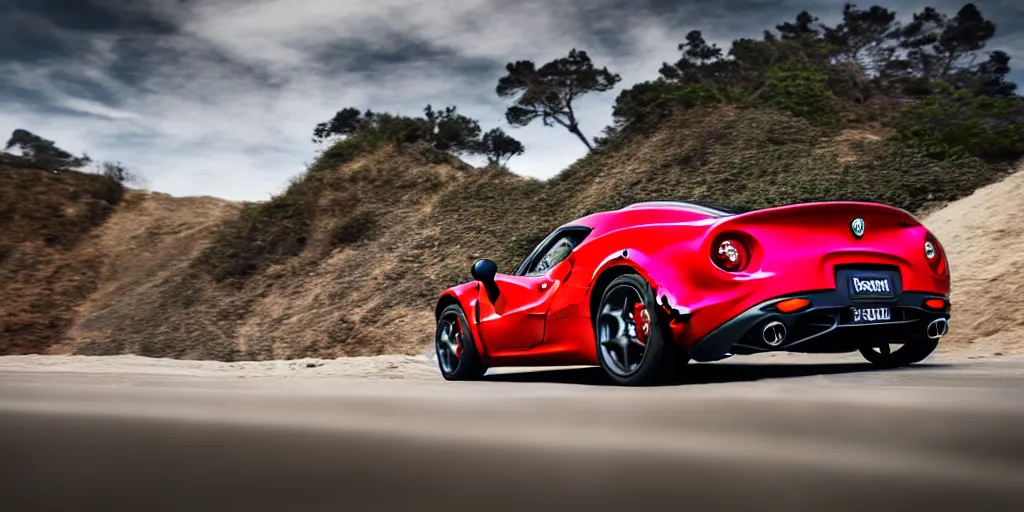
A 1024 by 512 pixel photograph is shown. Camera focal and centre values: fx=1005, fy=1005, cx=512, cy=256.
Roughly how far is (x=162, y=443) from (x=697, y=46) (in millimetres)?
55276

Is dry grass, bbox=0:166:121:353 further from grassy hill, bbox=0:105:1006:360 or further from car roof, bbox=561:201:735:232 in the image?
car roof, bbox=561:201:735:232

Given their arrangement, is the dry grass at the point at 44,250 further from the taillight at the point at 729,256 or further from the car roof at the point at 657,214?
the taillight at the point at 729,256

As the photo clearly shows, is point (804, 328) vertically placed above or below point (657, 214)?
below

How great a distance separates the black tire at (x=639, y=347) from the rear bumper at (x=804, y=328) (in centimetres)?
17

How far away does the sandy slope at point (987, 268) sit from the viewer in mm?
11164

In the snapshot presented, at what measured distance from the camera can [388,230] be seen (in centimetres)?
2811

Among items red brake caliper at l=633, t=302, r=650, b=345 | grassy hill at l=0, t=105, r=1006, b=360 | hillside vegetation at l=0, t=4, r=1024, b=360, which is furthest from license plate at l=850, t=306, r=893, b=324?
grassy hill at l=0, t=105, r=1006, b=360

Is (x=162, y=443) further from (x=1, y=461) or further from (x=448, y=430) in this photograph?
(x=448, y=430)

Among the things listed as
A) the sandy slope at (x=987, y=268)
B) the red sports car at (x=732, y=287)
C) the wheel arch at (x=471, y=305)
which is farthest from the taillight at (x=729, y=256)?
Result: the sandy slope at (x=987, y=268)

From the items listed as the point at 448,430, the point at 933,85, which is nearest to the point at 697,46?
the point at 933,85

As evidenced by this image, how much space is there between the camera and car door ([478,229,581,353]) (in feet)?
25.2

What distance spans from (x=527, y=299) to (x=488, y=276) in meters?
0.58

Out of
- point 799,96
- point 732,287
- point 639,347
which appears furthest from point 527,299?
point 799,96

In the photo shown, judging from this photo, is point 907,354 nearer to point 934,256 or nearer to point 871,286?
point 934,256
